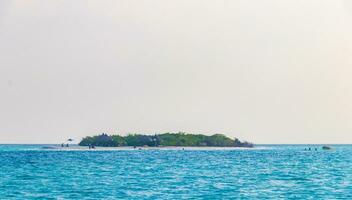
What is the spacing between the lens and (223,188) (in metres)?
76.2

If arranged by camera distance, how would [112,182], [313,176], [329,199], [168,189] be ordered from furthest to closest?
[313,176], [112,182], [168,189], [329,199]

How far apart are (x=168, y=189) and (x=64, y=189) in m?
9.90

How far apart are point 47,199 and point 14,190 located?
9603 mm

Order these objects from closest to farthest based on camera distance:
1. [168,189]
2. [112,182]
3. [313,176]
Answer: [168,189]
[112,182]
[313,176]

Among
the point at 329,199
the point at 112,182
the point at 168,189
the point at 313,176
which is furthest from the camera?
the point at 313,176

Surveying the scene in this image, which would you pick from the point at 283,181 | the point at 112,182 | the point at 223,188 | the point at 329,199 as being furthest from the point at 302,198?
the point at 112,182

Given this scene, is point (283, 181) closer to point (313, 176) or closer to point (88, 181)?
point (313, 176)

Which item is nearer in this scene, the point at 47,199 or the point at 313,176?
the point at 47,199

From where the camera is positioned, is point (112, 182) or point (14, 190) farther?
point (112, 182)

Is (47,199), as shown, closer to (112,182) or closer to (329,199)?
(112,182)

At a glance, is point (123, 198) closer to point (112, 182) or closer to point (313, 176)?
point (112, 182)

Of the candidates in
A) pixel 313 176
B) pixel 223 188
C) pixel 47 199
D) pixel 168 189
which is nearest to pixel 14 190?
pixel 47 199

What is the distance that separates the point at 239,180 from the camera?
86938mm

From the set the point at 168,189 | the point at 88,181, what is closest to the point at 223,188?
the point at 168,189
